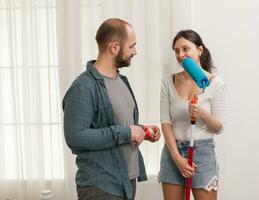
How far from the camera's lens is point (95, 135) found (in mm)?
1434

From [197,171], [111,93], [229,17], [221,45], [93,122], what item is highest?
[229,17]

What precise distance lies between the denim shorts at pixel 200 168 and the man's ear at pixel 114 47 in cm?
67

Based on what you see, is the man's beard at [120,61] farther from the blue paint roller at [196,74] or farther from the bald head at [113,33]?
the blue paint roller at [196,74]

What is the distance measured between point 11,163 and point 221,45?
1543mm

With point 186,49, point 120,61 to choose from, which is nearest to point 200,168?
point 186,49

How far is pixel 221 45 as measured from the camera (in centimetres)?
228

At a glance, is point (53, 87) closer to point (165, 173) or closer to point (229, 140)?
point (165, 173)

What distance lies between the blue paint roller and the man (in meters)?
0.33

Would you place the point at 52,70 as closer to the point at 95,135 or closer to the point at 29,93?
the point at 29,93

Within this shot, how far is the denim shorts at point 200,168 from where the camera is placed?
6.16 ft

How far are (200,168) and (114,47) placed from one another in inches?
31.0

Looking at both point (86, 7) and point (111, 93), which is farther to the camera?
point (86, 7)

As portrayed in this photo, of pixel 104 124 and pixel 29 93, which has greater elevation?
pixel 29 93

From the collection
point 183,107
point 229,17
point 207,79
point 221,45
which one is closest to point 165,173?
point 183,107
